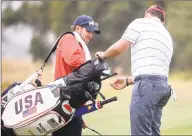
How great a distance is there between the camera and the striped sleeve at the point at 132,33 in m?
3.22

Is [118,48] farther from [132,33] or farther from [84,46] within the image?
[84,46]

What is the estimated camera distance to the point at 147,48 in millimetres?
3252

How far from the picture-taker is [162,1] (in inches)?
231

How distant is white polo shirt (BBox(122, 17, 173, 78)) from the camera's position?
128 inches

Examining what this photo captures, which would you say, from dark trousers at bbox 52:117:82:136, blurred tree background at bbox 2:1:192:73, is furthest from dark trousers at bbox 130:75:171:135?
blurred tree background at bbox 2:1:192:73

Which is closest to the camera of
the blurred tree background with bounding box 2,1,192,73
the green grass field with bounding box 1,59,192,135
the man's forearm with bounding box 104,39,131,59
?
the man's forearm with bounding box 104,39,131,59

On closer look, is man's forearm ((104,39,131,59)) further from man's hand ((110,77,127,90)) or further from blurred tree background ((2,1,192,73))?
blurred tree background ((2,1,192,73))

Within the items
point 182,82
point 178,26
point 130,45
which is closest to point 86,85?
point 130,45

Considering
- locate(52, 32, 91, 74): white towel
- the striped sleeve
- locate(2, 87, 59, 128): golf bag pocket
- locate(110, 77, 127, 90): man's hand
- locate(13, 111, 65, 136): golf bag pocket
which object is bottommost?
locate(13, 111, 65, 136): golf bag pocket

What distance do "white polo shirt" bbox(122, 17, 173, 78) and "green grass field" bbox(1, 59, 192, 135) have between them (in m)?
→ 2.06

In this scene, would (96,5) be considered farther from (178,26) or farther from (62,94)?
(62,94)

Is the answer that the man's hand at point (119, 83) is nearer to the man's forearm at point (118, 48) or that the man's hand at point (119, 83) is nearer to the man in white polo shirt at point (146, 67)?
the man in white polo shirt at point (146, 67)

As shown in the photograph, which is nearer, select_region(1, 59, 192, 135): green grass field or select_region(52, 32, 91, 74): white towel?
select_region(52, 32, 91, 74): white towel

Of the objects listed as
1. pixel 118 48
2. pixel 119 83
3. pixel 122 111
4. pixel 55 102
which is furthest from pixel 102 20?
pixel 118 48
